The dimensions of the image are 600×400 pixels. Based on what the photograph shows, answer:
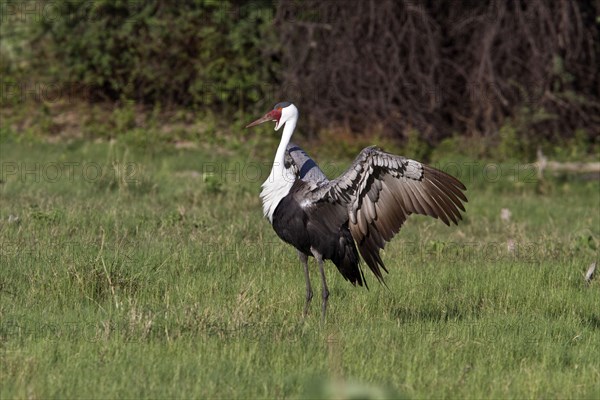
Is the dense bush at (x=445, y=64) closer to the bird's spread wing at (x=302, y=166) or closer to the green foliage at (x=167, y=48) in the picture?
the green foliage at (x=167, y=48)

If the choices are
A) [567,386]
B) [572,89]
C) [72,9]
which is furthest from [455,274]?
[72,9]

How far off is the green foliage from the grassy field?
4918mm

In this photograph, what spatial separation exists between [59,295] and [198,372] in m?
1.79

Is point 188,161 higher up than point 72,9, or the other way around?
point 72,9

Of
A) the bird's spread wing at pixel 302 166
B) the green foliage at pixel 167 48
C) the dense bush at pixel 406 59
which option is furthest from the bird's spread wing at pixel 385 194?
the green foliage at pixel 167 48

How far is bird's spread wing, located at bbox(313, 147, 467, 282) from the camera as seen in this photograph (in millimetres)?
6184

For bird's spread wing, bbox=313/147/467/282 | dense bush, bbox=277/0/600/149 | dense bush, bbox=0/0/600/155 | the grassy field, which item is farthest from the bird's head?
dense bush, bbox=277/0/600/149

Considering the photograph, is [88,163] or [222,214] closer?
[222,214]

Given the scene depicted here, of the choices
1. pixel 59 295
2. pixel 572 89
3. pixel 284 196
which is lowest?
pixel 59 295

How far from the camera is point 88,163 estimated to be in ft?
42.4

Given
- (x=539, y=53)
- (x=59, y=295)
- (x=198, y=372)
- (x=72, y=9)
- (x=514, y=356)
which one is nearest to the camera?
(x=198, y=372)

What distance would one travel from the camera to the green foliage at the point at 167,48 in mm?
15555

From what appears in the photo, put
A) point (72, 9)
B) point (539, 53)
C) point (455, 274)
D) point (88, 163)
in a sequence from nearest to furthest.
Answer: point (455, 274)
point (88, 163)
point (539, 53)
point (72, 9)

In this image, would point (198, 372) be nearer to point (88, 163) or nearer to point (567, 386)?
point (567, 386)
